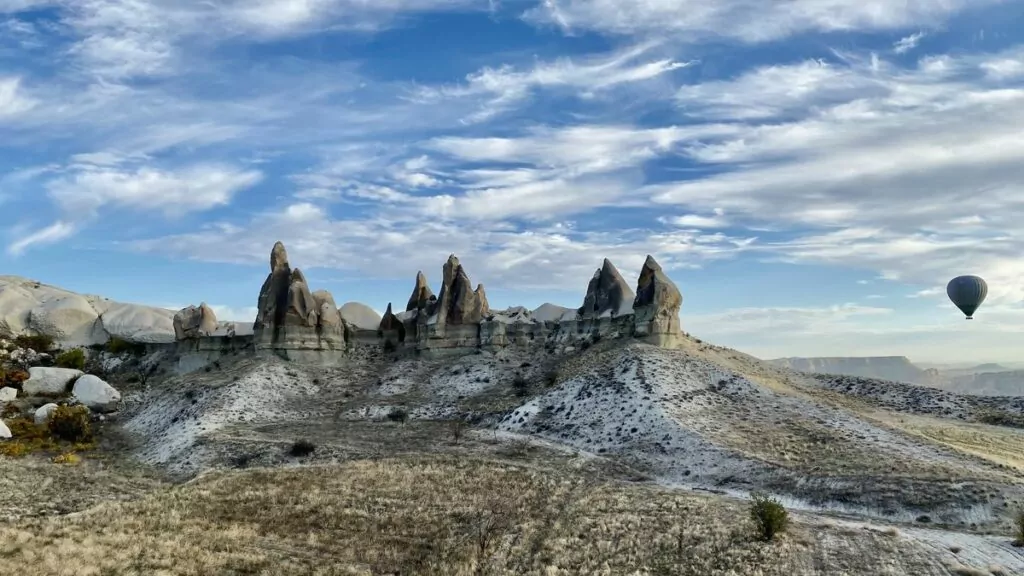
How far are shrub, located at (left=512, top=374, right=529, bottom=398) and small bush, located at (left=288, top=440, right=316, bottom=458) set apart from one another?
16065mm

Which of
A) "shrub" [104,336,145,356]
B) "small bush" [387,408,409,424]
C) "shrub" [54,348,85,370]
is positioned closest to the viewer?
"small bush" [387,408,409,424]

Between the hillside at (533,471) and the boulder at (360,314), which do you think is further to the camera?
the boulder at (360,314)

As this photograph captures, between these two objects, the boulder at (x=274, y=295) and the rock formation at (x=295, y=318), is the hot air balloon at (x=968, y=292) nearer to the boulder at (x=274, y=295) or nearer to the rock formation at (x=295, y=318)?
the rock formation at (x=295, y=318)

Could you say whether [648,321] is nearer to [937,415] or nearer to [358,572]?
[937,415]

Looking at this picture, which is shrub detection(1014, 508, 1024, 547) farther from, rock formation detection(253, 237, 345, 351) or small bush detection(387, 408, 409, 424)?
rock formation detection(253, 237, 345, 351)

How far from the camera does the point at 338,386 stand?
5516 cm

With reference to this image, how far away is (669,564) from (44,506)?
69.6ft

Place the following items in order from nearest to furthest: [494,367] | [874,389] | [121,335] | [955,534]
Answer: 1. [955,534]
2. [874,389]
3. [494,367]
4. [121,335]

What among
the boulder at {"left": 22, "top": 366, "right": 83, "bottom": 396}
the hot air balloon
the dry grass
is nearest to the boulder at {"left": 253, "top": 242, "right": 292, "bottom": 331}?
the boulder at {"left": 22, "top": 366, "right": 83, "bottom": 396}

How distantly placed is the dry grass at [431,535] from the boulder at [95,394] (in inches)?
1271

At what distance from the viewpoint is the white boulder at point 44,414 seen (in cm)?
4744

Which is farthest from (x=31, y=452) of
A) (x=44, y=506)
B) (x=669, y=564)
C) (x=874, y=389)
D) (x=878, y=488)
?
(x=874, y=389)

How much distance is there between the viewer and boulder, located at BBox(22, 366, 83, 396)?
184ft

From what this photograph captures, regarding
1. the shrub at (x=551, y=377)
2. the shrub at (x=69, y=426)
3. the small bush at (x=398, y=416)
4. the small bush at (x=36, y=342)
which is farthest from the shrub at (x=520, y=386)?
the small bush at (x=36, y=342)
